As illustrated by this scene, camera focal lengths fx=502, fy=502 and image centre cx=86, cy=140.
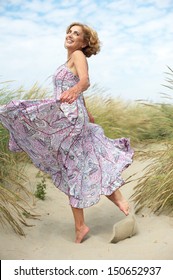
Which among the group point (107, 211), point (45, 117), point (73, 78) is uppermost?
point (73, 78)

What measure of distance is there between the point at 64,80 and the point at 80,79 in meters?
Result: 0.22

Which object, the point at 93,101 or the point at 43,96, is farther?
the point at 93,101

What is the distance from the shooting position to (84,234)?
371 centimetres

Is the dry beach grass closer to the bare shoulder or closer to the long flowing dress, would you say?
the long flowing dress

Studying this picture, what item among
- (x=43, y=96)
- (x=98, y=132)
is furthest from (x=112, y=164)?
(x=43, y=96)

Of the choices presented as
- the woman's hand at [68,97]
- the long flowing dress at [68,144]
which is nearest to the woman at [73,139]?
the long flowing dress at [68,144]

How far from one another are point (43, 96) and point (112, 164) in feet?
8.49

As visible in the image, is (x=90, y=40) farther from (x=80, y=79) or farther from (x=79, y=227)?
(x=79, y=227)

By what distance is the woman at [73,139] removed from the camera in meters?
3.49

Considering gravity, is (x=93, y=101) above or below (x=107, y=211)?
above

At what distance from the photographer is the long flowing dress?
3492 millimetres

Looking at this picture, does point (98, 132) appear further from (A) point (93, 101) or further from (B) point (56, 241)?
(A) point (93, 101)

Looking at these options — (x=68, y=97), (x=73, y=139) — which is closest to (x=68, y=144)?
(x=73, y=139)

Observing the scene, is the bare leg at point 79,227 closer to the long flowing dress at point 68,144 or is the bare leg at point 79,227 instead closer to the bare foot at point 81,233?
the bare foot at point 81,233
